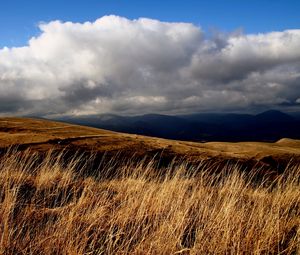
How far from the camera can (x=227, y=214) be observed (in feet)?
20.7

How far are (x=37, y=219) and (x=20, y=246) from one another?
5.17ft

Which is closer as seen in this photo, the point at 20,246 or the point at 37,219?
the point at 20,246

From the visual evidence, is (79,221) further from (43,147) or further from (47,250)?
(43,147)

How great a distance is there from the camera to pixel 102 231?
6324 millimetres

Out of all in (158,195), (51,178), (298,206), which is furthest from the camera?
(51,178)

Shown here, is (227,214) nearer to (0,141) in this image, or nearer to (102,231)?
(102,231)

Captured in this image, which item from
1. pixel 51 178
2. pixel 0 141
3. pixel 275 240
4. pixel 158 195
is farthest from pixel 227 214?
pixel 0 141

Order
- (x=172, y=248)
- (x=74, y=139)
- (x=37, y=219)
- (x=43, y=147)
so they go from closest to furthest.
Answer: (x=172, y=248) < (x=37, y=219) < (x=43, y=147) < (x=74, y=139)

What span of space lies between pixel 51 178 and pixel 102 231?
5.03 m

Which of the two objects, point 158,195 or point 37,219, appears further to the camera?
point 158,195

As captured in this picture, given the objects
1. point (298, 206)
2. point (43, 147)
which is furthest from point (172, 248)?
point (43, 147)

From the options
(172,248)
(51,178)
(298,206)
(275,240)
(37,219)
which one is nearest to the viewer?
(172,248)

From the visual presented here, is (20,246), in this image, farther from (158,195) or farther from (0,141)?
(0,141)

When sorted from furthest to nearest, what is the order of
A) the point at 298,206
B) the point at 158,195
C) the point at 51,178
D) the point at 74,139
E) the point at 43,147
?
the point at 74,139 → the point at 43,147 → the point at 51,178 → the point at 298,206 → the point at 158,195
